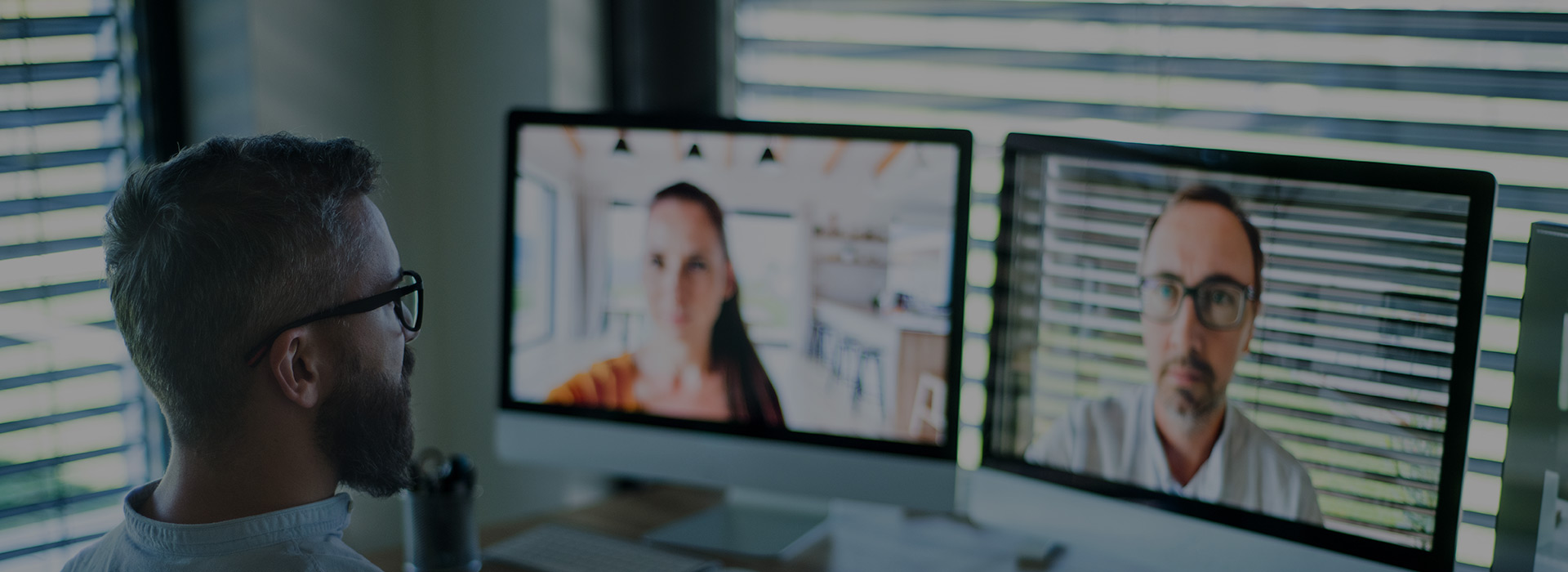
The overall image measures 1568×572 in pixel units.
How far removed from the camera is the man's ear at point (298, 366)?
0.87 metres

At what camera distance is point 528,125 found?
1.46 meters

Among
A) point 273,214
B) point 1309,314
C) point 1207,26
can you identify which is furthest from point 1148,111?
point 273,214

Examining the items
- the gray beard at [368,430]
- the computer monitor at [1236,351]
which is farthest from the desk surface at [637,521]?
the gray beard at [368,430]

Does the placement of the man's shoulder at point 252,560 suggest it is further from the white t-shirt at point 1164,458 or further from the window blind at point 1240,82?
the window blind at point 1240,82

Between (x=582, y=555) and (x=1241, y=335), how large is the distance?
0.87m

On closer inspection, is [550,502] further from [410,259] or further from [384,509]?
[410,259]

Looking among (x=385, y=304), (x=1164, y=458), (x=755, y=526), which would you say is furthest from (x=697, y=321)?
(x=1164, y=458)

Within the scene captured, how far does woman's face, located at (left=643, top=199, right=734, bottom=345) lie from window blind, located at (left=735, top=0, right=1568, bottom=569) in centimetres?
60

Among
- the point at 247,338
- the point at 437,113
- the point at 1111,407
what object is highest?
the point at 437,113

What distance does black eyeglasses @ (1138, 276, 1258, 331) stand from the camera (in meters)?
1.09

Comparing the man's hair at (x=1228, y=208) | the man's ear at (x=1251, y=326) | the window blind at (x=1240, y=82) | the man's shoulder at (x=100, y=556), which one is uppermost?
the window blind at (x=1240, y=82)

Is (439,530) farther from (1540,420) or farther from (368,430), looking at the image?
(1540,420)

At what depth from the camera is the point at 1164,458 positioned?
1156 mm

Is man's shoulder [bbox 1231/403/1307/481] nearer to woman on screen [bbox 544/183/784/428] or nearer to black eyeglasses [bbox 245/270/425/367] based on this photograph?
woman on screen [bbox 544/183/784/428]
